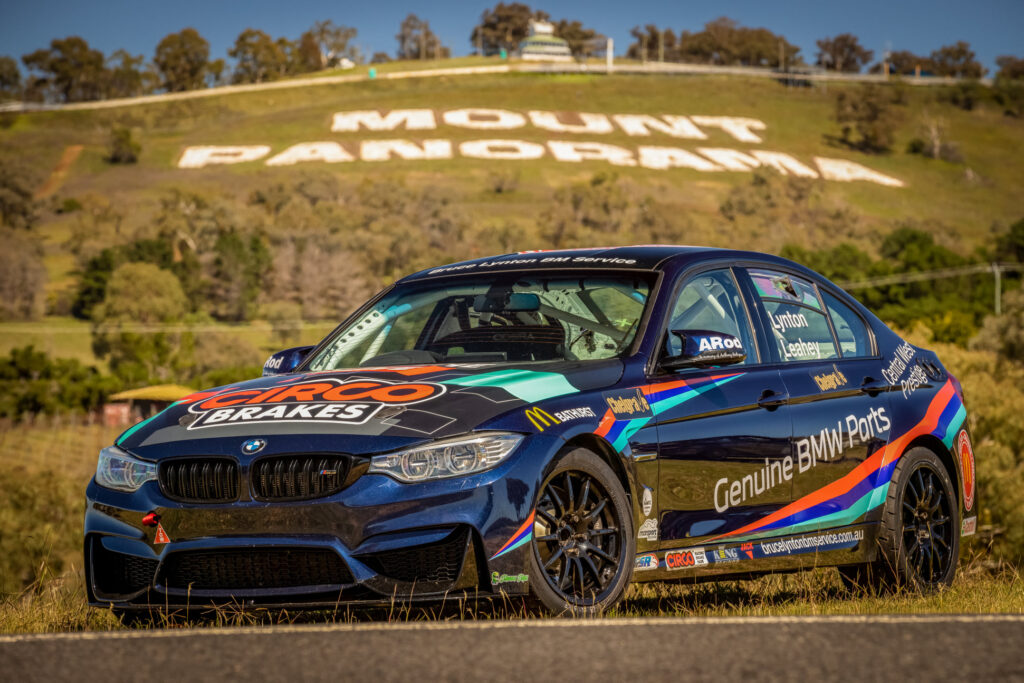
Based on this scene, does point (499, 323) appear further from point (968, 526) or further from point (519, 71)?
point (519, 71)

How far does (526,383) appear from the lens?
538cm

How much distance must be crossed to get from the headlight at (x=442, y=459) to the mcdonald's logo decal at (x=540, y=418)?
179 mm

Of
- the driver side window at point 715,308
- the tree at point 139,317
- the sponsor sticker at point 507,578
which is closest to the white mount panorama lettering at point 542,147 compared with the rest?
the tree at point 139,317

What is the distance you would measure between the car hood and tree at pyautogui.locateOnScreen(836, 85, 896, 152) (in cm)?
15226

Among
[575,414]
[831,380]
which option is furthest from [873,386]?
[575,414]

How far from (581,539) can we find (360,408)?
963 mm

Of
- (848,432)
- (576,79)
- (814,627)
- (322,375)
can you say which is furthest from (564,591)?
(576,79)

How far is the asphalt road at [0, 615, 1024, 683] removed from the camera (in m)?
3.80

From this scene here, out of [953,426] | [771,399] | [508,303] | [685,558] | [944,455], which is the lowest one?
[685,558]

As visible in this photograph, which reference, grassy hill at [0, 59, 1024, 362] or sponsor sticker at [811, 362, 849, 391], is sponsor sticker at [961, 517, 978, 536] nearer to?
sponsor sticker at [811, 362, 849, 391]

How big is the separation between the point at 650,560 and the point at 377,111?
488 feet

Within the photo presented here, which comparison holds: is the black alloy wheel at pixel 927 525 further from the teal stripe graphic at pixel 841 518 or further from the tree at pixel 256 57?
the tree at pixel 256 57

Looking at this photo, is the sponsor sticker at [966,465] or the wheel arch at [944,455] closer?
the wheel arch at [944,455]

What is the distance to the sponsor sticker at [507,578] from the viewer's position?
490 cm
